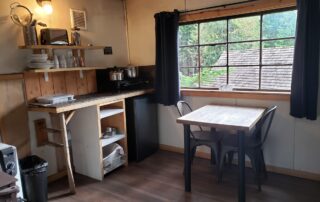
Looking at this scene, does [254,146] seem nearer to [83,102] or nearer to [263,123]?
[263,123]

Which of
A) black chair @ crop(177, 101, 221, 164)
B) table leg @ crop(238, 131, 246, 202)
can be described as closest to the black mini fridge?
black chair @ crop(177, 101, 221, 164)

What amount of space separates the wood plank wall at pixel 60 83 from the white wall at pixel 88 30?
161 mm

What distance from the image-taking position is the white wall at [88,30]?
2443 mm

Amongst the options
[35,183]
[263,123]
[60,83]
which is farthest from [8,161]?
[263,123]

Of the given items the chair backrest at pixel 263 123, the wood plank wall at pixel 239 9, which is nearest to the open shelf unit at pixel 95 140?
the wood plank wall at pixel 239 9

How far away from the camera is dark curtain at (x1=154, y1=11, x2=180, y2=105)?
3.21 meters

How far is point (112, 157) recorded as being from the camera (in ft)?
9.69

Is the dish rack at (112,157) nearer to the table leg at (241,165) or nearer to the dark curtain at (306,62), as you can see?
the table leg at (241,165)

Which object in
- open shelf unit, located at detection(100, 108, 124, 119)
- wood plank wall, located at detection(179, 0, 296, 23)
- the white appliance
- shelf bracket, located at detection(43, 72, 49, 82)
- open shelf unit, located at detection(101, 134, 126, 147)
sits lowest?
open shelf unit, located at detection(101, 134, 126, 147)

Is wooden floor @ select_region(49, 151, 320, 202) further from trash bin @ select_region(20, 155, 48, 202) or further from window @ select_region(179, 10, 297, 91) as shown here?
window @ select_region(179, 10, 297, 91)

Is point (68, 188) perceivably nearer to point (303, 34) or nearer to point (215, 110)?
point (215, 110)

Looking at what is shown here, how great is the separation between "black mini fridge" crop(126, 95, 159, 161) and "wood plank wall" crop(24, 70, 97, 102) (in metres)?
0.60

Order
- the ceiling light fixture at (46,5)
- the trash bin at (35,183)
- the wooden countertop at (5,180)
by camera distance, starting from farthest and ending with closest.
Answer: the ceiling light fixture at (46,5) < the trash bin at (35,183) < the wooden countertop at (5,180)

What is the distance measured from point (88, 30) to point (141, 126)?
1445mm
